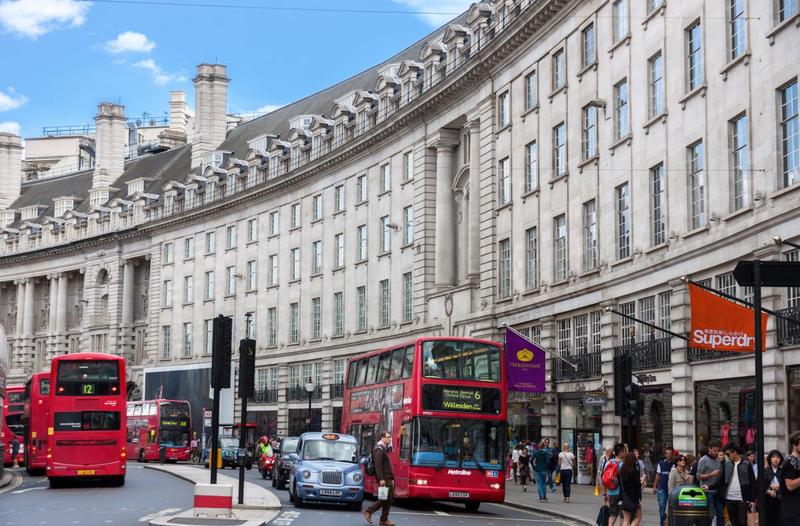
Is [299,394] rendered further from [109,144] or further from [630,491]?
[630,491]

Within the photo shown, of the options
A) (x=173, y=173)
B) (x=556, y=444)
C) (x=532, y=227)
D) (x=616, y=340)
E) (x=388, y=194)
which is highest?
(x=173, y=173)

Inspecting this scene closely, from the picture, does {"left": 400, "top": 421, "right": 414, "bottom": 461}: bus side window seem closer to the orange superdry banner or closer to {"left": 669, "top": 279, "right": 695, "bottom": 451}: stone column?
{"left": 669, "top": 279, "right": 695, "bottom": 451}: stone column

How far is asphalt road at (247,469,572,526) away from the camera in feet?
86.4

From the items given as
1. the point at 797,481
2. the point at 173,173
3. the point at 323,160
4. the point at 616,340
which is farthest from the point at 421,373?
the point at 173,173

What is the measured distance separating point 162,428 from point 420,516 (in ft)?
141

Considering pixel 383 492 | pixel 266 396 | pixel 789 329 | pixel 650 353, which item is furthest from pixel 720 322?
pixel 266 396

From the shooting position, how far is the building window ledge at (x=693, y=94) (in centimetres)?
3500

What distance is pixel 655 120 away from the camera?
38125 mm

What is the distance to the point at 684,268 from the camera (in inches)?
1411

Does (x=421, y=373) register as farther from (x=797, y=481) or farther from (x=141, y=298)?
(x=141, y=298)

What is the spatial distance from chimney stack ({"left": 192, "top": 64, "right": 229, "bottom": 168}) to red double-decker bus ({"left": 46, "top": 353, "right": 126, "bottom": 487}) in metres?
56.7

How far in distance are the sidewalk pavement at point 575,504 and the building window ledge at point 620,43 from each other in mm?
13690

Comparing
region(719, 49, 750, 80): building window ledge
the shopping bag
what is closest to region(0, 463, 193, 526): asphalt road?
Result: the shopping bag

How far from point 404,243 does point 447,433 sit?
31.7 meters
